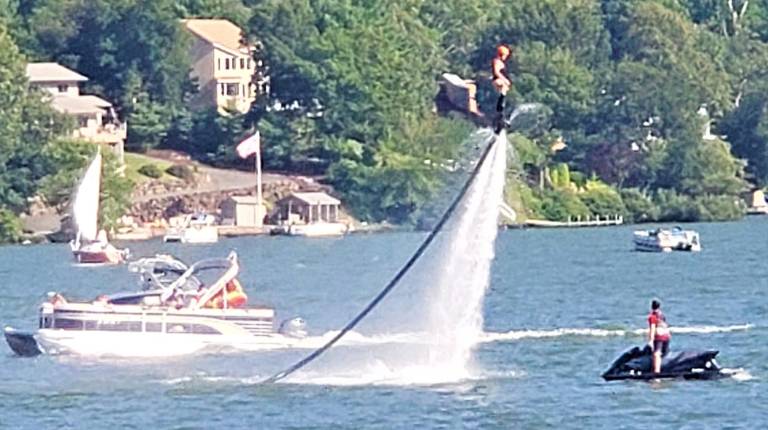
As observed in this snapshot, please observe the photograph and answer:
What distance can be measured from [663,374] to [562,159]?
100129 mm

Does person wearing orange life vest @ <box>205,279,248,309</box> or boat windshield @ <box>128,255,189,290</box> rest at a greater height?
boat windshield @ <box>128,255,189,290</box>

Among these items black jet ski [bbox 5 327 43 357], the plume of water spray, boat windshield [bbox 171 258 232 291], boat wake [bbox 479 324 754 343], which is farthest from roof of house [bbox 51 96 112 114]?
the plume of water spray

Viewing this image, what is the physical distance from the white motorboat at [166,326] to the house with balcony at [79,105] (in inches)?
3233

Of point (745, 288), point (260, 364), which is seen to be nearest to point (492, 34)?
point (745, 288)

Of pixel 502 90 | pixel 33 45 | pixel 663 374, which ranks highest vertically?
pixel 33 45

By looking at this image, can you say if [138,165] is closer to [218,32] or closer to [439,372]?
[218,32]

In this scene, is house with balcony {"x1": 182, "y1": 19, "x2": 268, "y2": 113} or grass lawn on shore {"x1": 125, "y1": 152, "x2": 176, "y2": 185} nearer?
grass lawn on shore {"x1": 125, "y1": 152, "x2": 176, "y2": 185}

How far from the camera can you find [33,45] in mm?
162625

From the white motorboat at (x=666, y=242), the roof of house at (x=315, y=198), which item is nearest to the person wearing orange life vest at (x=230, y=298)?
the white motorboat at (x=666, y=242)

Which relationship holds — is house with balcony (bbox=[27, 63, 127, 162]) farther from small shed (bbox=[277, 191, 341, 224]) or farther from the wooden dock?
the wooden dock

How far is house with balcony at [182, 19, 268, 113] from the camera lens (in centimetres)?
16612

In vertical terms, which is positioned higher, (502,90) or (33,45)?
(33,45)

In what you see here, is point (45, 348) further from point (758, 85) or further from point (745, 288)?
point (758, 85)

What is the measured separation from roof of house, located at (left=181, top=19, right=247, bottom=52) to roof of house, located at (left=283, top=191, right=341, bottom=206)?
2007 centimetres
